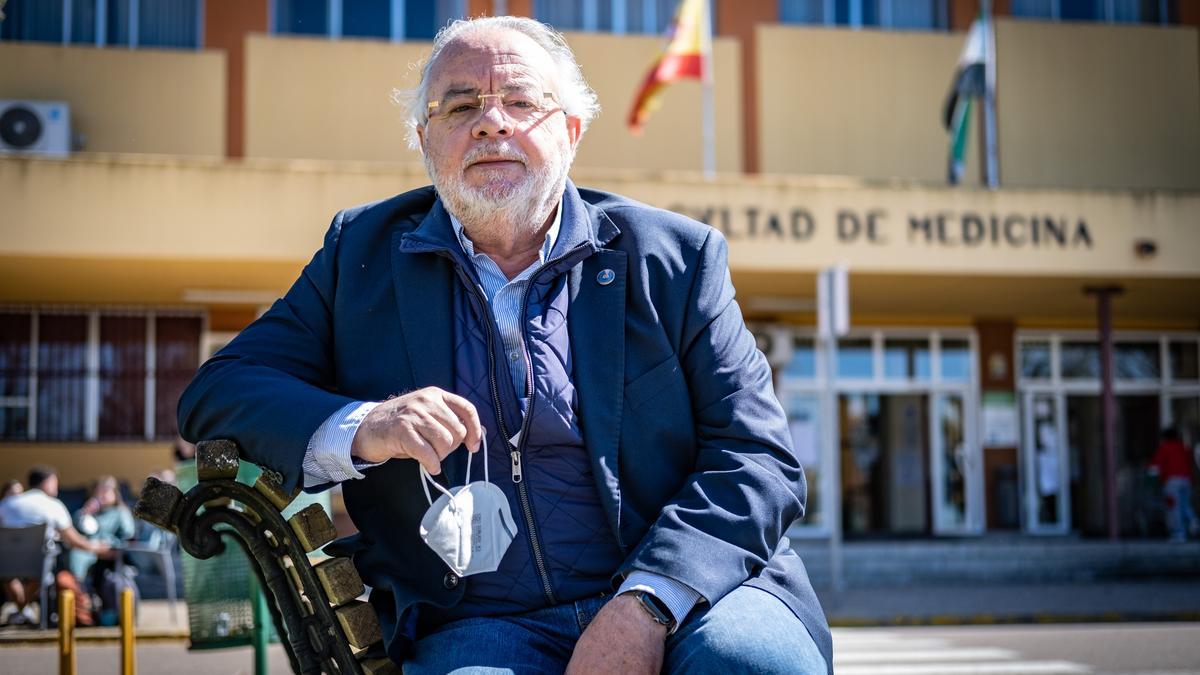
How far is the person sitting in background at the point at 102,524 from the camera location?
38.0 ft

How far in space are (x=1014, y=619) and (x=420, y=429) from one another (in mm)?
11116

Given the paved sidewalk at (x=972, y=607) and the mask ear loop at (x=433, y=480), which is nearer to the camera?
the mask ear loop at (x=433, y=480)

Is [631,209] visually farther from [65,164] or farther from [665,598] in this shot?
[65,164]

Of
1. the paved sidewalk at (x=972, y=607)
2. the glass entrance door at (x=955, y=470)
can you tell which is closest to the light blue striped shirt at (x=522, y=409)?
the paved sidewalk at (x=972, y=607)

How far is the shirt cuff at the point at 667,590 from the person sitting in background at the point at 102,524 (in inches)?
401

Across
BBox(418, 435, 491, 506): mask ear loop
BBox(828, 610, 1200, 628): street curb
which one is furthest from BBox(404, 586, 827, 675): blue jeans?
BBox(828, 610, 1200, 628): street curb

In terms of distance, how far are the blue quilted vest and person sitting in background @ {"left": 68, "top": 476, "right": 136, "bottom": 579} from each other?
32.4 ft

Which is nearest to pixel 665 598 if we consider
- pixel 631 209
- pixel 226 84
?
pixel 631 209

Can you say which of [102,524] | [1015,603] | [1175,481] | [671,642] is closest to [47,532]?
[102,524]

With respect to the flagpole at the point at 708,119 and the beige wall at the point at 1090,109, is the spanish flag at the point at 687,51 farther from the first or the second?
the beige wall at the point at 1090,109

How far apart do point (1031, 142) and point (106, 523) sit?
648 inches

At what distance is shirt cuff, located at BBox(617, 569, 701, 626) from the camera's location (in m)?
2.33

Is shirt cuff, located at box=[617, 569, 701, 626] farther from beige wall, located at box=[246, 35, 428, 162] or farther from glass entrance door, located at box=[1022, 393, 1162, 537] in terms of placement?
glass entrance door, located at box=[1022, 393, 1162, 537]

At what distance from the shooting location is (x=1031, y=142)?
2242 centimetres
